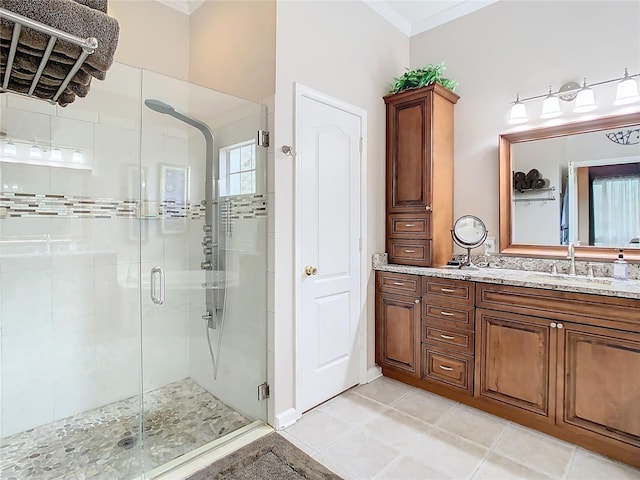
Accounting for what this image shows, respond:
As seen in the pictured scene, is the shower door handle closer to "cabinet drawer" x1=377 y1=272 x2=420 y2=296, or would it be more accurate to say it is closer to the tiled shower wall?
the tiled shower wall

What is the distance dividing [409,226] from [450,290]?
0.66 m

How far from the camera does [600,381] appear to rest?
1.94m

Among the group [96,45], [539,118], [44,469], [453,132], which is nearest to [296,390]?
[44,469]

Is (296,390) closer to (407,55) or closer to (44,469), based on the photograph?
(44,469)

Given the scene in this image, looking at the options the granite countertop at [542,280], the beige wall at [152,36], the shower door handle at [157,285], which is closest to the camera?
the granite countertop at [542,280]

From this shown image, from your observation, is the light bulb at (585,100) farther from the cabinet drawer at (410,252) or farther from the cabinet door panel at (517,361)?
the cabinet door panel at (517,361)

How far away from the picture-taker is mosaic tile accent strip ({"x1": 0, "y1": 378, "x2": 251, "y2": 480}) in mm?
1866

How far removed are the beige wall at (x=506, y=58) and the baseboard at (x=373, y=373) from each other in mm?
1491

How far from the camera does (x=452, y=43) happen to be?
3.13 meters

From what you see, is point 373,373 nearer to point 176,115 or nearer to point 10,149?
point 176,115

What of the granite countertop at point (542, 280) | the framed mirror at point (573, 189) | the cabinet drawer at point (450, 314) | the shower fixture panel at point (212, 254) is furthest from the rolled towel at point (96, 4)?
the framed mirror at point (573, 189)

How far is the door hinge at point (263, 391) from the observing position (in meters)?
2.27

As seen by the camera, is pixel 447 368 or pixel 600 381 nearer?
pixel 600 381

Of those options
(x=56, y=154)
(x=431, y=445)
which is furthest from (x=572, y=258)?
(x=56, y=154)
